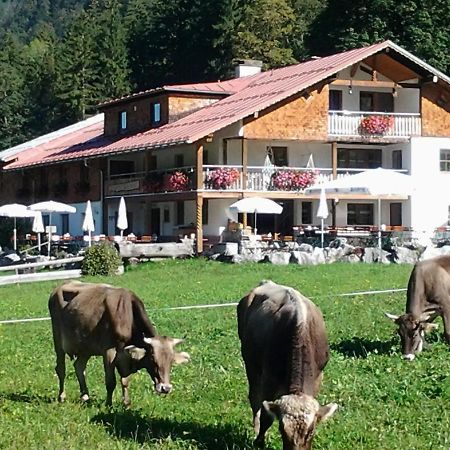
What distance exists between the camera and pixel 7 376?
13570 millimetres

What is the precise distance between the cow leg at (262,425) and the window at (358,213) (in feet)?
116

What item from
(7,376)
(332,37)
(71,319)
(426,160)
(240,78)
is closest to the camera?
(71,319)

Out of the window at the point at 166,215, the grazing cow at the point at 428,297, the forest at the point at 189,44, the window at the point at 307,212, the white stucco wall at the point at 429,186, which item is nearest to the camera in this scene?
the grazing cow at the point at 428,297

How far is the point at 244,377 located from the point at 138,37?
261ft

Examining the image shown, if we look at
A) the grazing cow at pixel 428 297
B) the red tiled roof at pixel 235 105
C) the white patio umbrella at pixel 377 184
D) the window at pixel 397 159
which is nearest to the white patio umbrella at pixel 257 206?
the red tiled roof at pixel 235 105

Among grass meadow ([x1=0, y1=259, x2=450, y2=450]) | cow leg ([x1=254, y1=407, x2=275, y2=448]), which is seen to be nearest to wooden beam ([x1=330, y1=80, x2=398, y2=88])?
grass meadow ([x1=0, y1=259, x2=450, y2=450])

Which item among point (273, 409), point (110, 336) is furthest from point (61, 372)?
point (273, 409)

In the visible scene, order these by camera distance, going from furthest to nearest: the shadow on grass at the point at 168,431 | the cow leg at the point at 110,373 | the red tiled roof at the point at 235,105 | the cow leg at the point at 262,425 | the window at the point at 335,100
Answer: the window at the point at 335,100, the red tiled roof at the point at 235,105, the cow leg at the point at 110,373, the shadow on grass at the point at 168,431, the cow leg at the point at 262,425

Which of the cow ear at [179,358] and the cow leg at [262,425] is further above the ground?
the cow ear at [179,358]

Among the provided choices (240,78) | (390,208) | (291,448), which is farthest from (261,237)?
(291,448)

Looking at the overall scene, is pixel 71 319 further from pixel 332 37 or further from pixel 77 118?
pixel 77 118

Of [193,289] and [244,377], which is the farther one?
[193,289]

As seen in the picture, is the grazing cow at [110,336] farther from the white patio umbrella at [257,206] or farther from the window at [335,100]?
the window at [335,100]

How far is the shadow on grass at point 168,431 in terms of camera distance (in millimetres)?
9172
